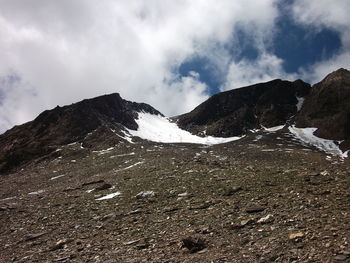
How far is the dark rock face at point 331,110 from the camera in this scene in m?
94.5

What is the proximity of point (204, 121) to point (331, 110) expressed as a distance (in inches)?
2211

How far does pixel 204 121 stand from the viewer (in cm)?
14538

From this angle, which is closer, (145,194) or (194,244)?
(194,244)

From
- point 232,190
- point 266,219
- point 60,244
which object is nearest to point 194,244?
point 266,219

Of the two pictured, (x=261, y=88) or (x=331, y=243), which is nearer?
(x=331, y=243)

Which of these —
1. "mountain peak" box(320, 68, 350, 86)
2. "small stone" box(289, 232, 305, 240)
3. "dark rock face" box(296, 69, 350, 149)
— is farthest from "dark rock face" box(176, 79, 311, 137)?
"small stone" box(289, 232, 305, 240)

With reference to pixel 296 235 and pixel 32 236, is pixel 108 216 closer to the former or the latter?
pixel 32 236

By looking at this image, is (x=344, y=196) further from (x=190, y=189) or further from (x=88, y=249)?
(x=88, y=249)

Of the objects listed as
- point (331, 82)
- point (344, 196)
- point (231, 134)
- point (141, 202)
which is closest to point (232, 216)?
point (344, 196)

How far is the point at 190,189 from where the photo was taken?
22.3m

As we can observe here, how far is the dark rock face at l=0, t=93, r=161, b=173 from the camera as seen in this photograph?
82.2m

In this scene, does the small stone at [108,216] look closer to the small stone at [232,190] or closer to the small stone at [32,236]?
the small stone at [32,236]

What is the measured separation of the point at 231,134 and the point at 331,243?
368 ft

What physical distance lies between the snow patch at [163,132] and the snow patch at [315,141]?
863 inches
